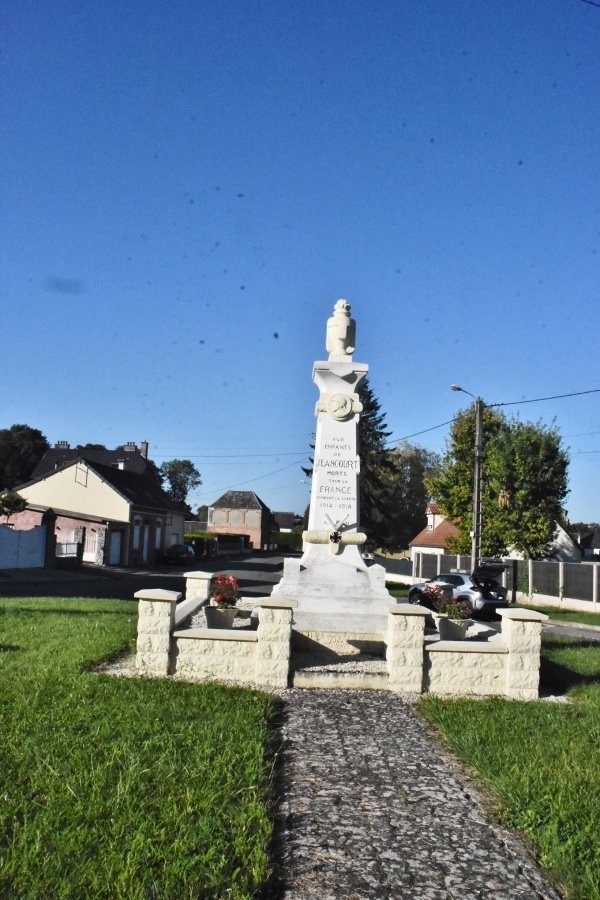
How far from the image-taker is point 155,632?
8.30 metres

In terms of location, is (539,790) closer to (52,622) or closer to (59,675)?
(59,675)

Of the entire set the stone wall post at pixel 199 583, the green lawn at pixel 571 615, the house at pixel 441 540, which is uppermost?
the house at pixel 441 540

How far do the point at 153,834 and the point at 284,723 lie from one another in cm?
276

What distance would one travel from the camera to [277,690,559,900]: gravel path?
12.4 feet

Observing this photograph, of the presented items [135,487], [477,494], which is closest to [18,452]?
[135,487]

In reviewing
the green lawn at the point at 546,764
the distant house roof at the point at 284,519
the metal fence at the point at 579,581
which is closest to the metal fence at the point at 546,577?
the metal fence at the point at 579,581

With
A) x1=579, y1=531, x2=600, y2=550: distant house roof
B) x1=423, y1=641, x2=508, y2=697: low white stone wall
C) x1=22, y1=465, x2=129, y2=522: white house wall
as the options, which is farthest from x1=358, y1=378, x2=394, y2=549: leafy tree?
x1=579, y1=531, x2=600, y2=550: distant house roof

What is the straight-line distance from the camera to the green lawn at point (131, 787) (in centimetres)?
362

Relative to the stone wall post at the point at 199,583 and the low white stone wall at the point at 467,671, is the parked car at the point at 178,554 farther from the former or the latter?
the low white stone wall at the point at 467,671

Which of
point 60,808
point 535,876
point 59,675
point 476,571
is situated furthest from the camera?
point 476,571

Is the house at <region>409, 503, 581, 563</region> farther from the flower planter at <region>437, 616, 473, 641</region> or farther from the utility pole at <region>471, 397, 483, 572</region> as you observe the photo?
the flower planter at <region>437, 616, 473, 641</region>

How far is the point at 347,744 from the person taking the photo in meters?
6.16

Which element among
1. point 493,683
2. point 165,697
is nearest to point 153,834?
point 165,697

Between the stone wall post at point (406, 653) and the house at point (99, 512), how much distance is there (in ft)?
102
